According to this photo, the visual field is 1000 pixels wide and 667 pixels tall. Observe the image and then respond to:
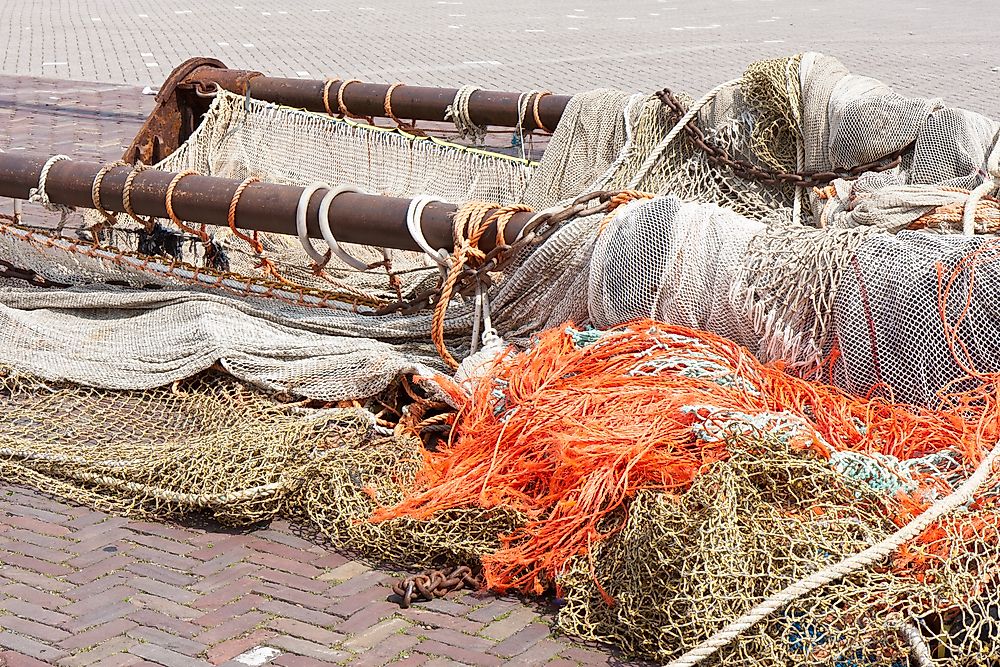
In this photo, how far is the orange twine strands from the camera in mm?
2965

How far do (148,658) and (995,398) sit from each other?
2280mm

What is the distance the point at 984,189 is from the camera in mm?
3869

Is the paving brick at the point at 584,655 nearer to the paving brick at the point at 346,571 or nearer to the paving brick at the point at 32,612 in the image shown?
the paving brick at the point at 346,571

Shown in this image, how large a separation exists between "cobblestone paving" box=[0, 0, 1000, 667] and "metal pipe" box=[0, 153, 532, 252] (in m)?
1.19

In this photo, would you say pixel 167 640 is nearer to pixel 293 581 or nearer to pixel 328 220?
pixel 293 581

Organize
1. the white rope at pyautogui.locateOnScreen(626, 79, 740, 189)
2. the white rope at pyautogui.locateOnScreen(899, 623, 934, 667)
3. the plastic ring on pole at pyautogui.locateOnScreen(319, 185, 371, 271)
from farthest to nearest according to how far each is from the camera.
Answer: the white rope at pyautogui.locateOnScreen(626, 79, 740, 189), the plastic ring on pole at pyautogui.locateOnScreen(319, 185, 371, 271), the white rope at pyautogui.locateOnScreen(899, 623, 934, 667)

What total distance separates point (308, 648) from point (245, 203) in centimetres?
204

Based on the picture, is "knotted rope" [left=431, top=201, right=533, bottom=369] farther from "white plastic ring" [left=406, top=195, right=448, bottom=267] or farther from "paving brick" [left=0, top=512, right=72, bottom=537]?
"paving brick" [left=0, top=512, right=72, bottom=537]

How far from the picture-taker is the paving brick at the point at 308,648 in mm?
2775

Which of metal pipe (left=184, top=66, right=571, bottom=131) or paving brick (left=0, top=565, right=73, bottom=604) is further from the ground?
metal pipe (left=184, top=66, right=571, bottom=131)

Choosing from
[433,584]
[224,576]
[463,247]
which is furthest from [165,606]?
[463,247]

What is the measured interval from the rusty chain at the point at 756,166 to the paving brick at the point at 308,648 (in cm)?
297

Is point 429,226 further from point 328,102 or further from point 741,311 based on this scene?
point 328,102

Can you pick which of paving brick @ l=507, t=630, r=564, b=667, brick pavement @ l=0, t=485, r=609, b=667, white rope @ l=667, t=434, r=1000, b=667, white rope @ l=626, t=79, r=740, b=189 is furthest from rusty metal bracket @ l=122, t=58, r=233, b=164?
white rope @ l=667, t=434, r=1000, b=667
